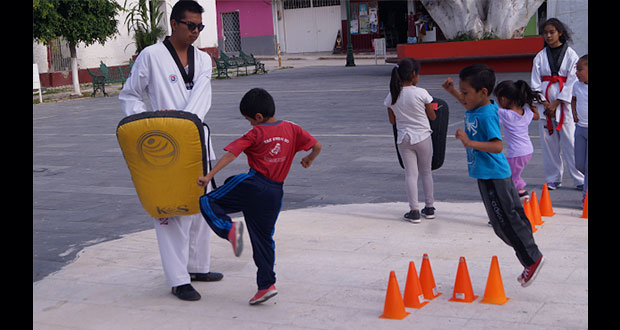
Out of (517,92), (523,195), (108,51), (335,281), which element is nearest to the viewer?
(335,281)

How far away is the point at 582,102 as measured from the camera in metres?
7.57

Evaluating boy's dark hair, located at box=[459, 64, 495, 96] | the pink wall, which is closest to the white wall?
the pink wall

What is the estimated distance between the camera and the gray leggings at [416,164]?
717cm

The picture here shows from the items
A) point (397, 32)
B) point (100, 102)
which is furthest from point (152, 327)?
point (397, 32)

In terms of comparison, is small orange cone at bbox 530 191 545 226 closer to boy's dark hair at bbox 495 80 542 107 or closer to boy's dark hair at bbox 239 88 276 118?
boy's dark hair at bbox 495 80 542 107

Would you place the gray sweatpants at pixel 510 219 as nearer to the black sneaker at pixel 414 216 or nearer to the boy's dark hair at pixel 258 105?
the boy's dark hair at pixel 258 105

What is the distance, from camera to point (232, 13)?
44.6 meters

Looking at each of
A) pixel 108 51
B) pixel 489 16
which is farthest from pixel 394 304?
pixel 108 51

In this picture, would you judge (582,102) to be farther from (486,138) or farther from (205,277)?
(205,277)

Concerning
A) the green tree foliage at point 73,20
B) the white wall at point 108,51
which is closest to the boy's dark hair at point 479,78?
the green tree foliage at point 73,20

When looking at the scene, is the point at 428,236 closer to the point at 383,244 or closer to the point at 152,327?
the point at 383,244

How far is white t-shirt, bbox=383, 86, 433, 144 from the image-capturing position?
7.02 meters

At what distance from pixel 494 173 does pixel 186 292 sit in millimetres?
2315
